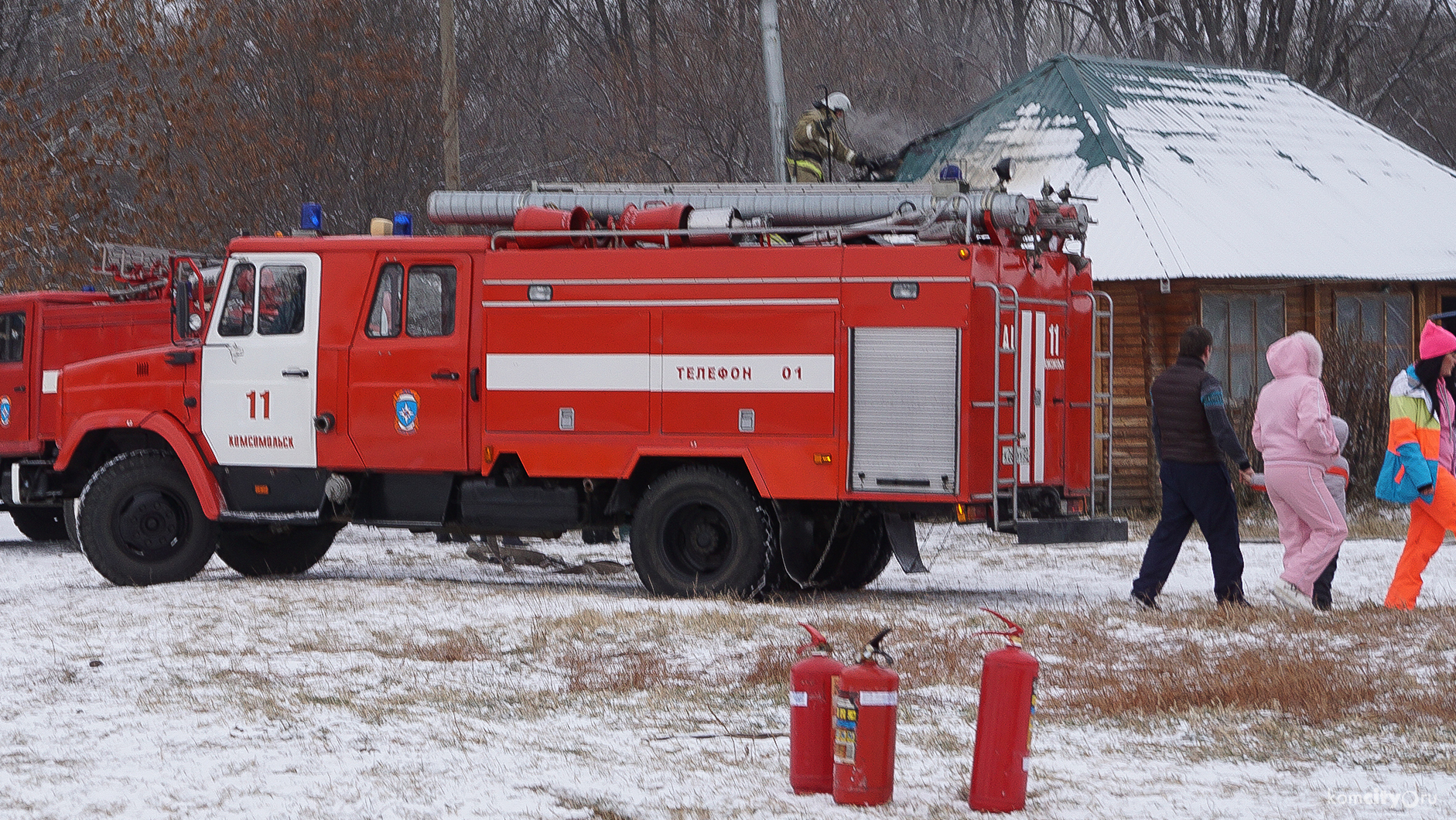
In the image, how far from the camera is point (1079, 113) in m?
22.0

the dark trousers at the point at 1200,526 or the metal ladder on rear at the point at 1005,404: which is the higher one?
the metal ladder on rear at the point at 1005,404

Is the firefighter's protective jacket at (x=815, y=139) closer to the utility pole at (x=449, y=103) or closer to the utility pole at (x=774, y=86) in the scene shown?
the utility pole at (x=774, y=86)

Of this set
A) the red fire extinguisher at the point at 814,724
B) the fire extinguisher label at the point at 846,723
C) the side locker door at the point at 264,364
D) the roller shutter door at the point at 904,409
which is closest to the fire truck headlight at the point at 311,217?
the side locker door at the point at 264,364

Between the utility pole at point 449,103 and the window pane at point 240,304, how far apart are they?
770 centimetres

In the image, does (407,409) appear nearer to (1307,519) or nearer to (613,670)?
(613,670)

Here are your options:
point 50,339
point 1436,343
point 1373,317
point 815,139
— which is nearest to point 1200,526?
point 1436,343

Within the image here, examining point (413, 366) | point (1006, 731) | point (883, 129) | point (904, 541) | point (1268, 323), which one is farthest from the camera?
point (883, 129)

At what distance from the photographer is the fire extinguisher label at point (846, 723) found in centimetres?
596

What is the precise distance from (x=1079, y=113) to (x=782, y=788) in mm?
16875

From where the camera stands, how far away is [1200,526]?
1082cm

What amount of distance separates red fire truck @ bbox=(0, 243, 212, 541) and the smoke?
17.7m

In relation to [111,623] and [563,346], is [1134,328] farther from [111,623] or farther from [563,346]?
[111,623]

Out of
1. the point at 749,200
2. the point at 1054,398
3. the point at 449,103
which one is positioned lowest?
the point at 1054,398

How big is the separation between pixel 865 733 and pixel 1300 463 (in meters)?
5.38
